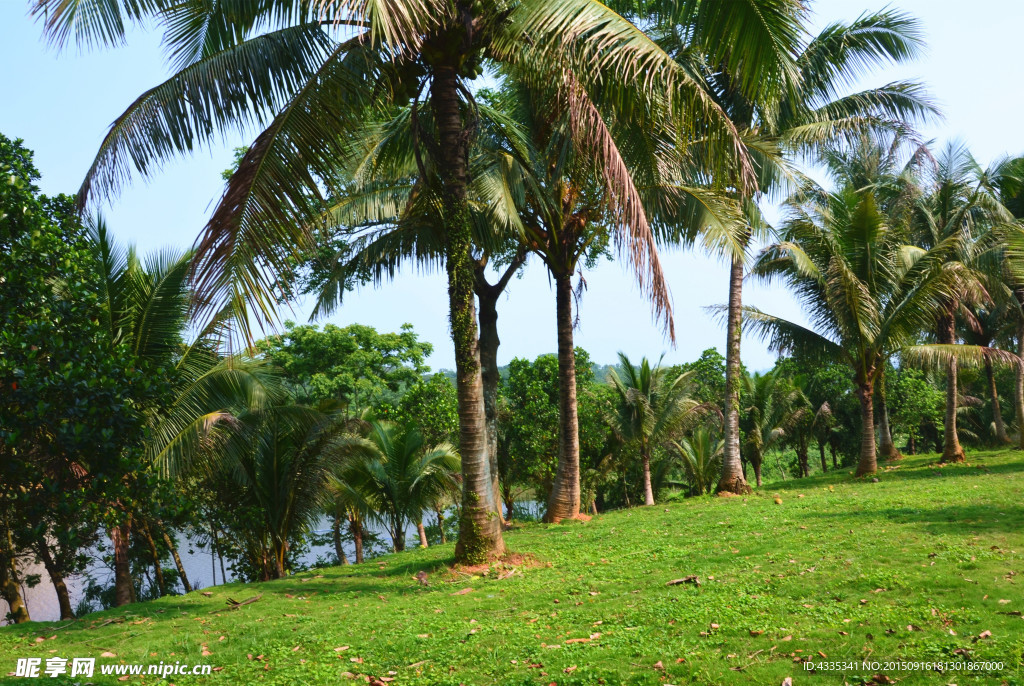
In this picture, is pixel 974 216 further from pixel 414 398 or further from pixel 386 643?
pixel 386 643

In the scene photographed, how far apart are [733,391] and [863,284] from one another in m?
4.26

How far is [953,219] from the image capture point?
17547 mm

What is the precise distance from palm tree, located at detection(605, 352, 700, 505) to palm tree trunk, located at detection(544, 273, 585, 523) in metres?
6.74

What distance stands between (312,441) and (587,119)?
7692mm

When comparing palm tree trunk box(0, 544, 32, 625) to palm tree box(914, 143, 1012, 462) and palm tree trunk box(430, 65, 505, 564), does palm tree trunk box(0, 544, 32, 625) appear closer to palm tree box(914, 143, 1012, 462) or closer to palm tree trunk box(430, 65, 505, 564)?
palm tree trunk box(430, 65, 505, 564)

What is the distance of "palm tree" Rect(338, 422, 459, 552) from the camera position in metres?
14.9

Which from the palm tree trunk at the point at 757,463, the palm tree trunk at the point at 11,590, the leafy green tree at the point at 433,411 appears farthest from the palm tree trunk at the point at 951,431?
the palm tree trunk at the point at 11,590

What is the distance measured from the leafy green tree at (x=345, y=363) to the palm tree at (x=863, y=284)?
11.6 meters

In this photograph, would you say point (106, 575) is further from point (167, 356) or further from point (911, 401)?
point (911, 401)

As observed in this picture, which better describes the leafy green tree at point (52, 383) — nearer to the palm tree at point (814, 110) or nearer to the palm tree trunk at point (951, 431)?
the palm tree at point (814, 110)

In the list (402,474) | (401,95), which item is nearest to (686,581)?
(401,95)

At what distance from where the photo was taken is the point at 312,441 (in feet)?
40.1

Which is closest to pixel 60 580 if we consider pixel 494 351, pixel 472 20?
pixel 494 351

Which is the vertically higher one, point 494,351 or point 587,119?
point 587,119
